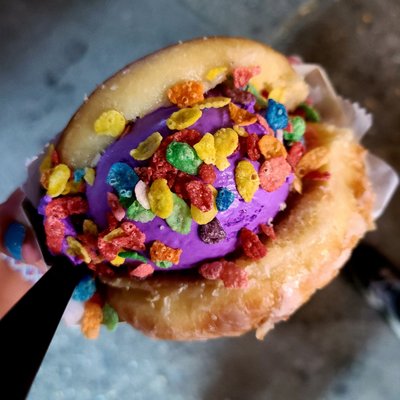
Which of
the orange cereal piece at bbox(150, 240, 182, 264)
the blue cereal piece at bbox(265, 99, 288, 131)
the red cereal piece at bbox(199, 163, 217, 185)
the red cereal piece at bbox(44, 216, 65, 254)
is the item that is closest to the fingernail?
the red cereal piece at bbox(44, 216, 65, 254)

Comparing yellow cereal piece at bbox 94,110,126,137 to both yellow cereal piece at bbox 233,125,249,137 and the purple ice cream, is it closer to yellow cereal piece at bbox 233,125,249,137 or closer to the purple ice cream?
the purple ice cream

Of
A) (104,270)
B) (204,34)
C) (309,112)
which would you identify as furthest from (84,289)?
(204,34)

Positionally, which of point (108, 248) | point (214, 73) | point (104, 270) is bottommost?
point (104, 270)

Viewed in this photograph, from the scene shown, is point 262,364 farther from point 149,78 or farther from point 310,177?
point 149,78

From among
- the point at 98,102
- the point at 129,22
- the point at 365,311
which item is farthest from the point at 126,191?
the point at 365,311

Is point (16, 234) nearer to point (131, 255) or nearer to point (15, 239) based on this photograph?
point (15, 239)

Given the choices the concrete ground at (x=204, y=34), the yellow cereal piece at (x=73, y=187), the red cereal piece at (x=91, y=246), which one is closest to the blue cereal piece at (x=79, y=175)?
the yellow cereal piece at (x=73, y=187)
